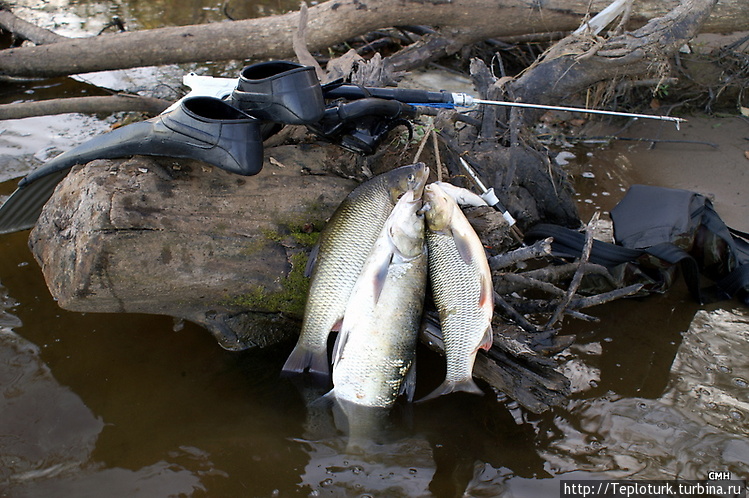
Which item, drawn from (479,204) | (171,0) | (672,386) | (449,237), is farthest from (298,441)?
(171,0)

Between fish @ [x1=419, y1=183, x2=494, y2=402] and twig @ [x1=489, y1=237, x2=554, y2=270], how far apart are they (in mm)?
294

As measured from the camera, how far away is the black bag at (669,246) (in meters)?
4.43

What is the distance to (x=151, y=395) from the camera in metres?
3.67

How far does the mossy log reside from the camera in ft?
11.1

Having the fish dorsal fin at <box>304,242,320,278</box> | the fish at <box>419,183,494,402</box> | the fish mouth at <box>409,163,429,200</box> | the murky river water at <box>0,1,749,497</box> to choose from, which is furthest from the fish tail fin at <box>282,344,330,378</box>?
Result: the fish mouth at <box>409,163,429,200</box>

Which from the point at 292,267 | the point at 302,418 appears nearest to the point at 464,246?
the point at 292,267

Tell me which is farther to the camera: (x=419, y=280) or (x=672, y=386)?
(x=672, y=386)

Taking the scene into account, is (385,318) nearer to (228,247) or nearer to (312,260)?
(312,260)

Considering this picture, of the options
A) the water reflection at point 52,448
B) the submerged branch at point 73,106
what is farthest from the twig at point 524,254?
the submerged branch at point 73,106

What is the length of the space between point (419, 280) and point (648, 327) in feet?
6.97

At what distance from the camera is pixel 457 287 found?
3348mm

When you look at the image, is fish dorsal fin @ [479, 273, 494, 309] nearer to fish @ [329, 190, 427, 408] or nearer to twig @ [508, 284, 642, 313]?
fish @ [329, 190, 427, 408]

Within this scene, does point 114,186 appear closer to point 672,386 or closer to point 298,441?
point 298,441

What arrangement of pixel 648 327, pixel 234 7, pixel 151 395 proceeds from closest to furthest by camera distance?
pixel 151 395 < pixel 648 327 < pixel 234 7
